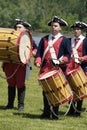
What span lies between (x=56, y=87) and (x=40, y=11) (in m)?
77.9

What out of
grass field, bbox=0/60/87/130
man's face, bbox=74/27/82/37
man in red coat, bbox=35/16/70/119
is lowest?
grass field, bbox=0/60/87/130

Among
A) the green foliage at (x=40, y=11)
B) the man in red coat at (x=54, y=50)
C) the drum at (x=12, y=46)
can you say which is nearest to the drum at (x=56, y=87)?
the man in red coat at (x=54, y=50)

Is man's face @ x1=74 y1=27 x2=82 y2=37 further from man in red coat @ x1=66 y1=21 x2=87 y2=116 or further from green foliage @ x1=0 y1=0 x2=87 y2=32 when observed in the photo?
green foliage @ x1=0 y1=0 x2=87 y2=32

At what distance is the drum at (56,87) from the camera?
7672mm

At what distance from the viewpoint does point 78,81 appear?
823 cm

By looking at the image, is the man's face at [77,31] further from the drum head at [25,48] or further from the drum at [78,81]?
the drum head at [25,48]

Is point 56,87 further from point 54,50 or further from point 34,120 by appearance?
point 34,120

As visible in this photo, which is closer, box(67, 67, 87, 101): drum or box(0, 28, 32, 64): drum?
box(0, 28, 32, 64): drum

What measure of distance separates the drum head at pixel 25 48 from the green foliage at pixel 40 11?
5507 cm

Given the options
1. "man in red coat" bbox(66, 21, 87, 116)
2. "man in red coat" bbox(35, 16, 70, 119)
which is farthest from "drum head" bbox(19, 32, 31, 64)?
"man in red coat" bbox(66, 21, 87, 116)

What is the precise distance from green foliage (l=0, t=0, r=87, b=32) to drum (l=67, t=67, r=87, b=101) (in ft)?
180

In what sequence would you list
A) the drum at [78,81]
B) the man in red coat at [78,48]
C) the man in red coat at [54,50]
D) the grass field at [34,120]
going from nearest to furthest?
the grass field at [34,120]
the man in red coat at [54,50]
the drum at [78,81]
the man in red coat at [78,48]

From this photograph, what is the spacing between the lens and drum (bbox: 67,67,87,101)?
26.9ft

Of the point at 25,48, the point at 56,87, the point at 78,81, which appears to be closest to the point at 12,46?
the point at 25,48
